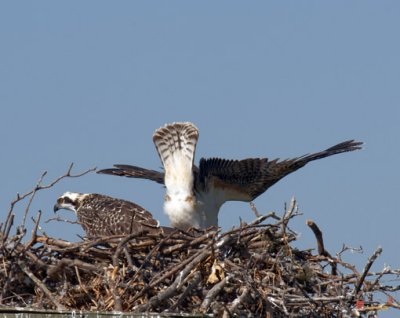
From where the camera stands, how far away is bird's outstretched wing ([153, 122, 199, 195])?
10.8 m

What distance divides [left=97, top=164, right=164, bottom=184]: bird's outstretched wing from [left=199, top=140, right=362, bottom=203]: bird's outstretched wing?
26.2 inches

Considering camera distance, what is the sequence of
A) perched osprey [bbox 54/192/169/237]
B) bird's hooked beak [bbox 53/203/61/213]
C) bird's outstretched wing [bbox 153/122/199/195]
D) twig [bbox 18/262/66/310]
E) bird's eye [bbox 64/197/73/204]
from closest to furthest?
twig [bbox 18/262/66/310]
perched osprey [bbox 54/192/169/237]
bird's outstretched wing [bbox 153/122/199/195]
bird's eye [bbox 64/197/73/204]
bird's hooked beak [bbox 53/203/61/213]

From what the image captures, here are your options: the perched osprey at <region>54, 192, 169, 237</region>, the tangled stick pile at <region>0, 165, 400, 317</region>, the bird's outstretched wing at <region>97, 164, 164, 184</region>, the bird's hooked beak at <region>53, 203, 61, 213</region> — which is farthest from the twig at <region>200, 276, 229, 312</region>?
the bird's hooked beak at <region>53, 203, 61, 213</region>

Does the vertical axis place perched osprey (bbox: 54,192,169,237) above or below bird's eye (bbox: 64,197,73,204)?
below

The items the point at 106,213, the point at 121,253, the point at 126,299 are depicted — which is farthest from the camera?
the point at 106,213

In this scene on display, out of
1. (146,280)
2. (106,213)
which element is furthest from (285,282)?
(106,213)

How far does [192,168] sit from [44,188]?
3.37 meters

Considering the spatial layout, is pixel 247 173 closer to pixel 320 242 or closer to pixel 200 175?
pixel 200 175

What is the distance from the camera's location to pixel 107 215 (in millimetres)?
10648

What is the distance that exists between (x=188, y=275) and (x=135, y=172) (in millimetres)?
4724

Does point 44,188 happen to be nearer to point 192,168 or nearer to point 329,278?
point 329,278

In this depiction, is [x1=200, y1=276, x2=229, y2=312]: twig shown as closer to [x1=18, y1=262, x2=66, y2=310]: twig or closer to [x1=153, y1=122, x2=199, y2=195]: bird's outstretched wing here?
[x1=18, y1=262, x2=66, y2=310]: twig

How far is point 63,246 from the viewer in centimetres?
796

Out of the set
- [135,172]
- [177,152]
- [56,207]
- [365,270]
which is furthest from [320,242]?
[56,207]
